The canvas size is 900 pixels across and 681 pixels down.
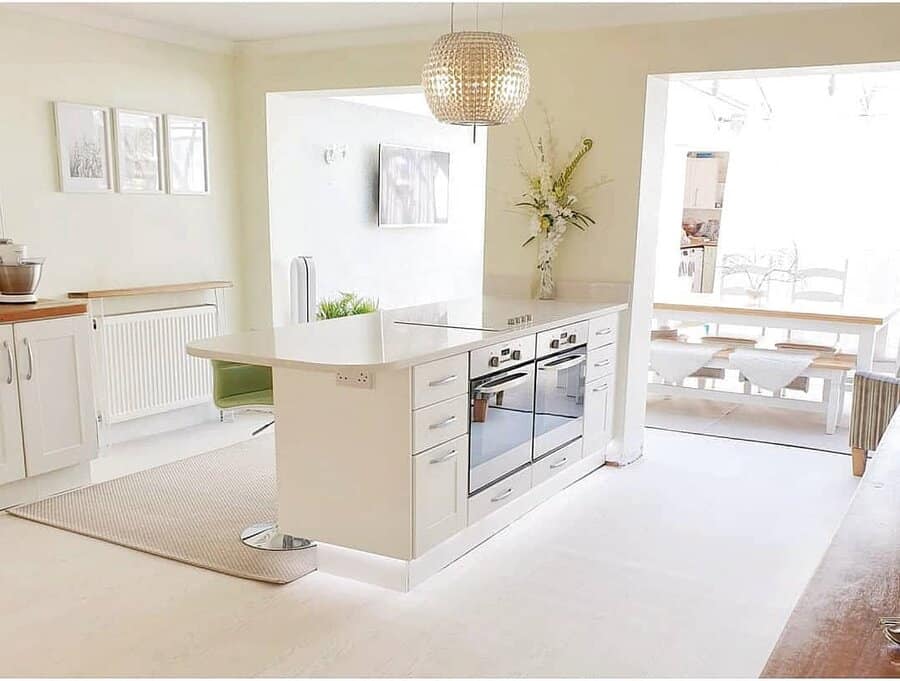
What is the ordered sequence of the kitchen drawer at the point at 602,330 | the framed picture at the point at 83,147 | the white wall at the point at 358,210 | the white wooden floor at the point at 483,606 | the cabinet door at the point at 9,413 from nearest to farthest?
the white wooden floor at the point at 483,606, the cabinet door at the point at 9,413, the kitchen drawer at the point at 602,330, the framed picture at the point at 83,147, the white wall at the point at 358,210

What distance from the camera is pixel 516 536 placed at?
11.6 feet

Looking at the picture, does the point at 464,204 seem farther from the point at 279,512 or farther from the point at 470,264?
the point at 279,512

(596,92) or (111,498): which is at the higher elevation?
(596,92)

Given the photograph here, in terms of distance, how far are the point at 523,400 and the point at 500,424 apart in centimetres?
23

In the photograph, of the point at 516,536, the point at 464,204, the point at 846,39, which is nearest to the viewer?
the point at 516,536

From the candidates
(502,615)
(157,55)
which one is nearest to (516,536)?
(502,615)

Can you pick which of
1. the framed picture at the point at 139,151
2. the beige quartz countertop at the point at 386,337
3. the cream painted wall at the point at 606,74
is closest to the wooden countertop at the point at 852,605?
the beige quartz countertop at the point at 386,337

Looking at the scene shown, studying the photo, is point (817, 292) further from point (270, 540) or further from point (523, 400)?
point (270, 540)

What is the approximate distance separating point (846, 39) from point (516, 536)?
273cm

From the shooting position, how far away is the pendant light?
2.86 meters

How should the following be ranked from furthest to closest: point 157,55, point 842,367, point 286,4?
point 842,367 → point 157,55 → point 286,4

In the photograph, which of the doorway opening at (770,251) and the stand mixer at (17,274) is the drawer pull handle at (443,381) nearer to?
the doorway opening at (770,251)

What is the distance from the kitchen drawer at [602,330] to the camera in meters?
4.16

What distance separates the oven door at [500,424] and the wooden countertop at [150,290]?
2434 mm
